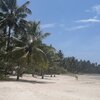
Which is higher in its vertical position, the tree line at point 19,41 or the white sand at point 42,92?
the tree line at point 19,41

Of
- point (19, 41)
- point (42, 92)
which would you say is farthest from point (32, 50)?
point (42, 92)

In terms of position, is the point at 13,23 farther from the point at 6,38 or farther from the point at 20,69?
the point at 20,69

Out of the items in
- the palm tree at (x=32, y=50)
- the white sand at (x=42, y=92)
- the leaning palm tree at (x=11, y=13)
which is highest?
the leaning palm tree at (x=11, y=13)

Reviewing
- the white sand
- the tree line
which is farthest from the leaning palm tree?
the white sand

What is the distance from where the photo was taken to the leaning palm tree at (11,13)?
43.4m

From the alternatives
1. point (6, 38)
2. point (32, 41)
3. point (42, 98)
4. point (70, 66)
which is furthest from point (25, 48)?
point (70, 66)

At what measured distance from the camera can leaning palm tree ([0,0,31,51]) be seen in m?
43.4

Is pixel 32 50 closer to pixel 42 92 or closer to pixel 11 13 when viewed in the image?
pixel 11 13

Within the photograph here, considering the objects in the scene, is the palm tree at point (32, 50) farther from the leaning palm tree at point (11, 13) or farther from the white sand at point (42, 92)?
the white sand at point (42, 92)

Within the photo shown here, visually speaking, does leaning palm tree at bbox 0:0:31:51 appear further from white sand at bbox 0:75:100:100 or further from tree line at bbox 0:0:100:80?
white sand at bbox 0:75:100:100

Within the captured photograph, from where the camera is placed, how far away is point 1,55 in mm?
42594

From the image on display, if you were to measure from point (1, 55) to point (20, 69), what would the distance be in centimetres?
305

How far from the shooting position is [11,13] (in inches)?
1721

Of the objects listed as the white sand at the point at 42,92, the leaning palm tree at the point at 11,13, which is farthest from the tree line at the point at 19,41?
Answer: the white sand at the point at 42,92
